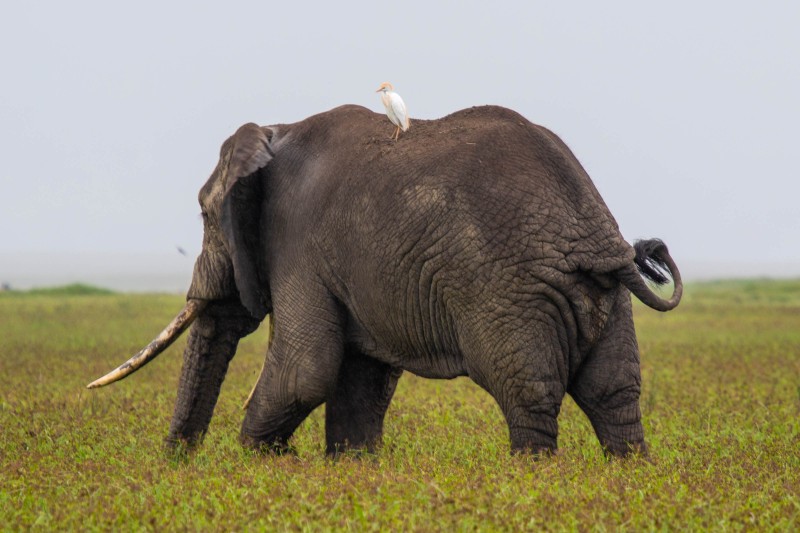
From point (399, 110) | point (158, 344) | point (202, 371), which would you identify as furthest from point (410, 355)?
point (158, 344)

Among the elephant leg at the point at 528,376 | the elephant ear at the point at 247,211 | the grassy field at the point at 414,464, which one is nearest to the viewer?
the grassy field at the point at 414,464

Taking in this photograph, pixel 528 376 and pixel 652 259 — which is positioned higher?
pixel 652 259

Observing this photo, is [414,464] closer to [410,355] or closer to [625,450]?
[410,355]

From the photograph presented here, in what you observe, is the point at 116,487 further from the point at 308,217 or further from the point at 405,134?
the point at 405,134

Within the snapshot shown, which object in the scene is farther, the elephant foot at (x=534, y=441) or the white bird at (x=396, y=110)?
the white bird at (x=396, y=110)

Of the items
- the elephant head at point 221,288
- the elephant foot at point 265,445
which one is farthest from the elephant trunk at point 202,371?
the elephant foot at point 265,445

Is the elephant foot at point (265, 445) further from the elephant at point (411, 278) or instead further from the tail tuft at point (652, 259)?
the tail tuft at point (652, 259)

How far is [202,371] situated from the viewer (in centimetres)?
869

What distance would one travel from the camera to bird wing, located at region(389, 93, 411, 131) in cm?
771

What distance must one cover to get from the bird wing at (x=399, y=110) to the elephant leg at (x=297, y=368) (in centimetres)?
122

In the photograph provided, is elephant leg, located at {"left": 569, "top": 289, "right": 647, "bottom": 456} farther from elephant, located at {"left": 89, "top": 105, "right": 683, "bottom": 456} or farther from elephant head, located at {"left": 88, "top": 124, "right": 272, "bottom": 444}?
elephant head, located at {"left": 88, "top": 124, "right": 272, "bottom": 444}

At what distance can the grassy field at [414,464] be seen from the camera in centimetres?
567

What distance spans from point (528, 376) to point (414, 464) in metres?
0.88

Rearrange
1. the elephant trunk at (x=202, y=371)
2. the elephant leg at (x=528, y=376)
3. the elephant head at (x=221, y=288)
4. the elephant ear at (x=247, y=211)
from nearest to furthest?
the elephant leg at (x=528, y=376) → the elephant ear at (x=247, y=211) → the elephant head at (x=221, y=288) → the elephant trunk at (x=202, y=371)
